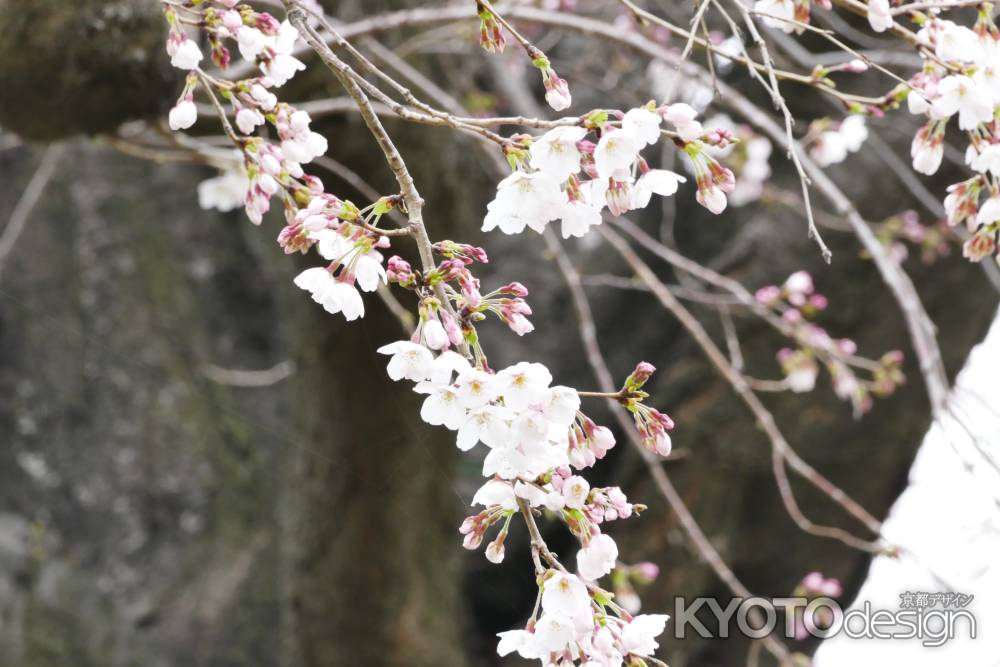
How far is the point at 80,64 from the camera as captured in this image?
3.40 feet

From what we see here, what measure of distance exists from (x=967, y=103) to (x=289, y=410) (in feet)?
6.41

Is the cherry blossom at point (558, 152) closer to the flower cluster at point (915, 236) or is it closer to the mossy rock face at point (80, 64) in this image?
the mossy rock face at point (80, 64)

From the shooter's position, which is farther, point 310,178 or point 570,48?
point 570,48

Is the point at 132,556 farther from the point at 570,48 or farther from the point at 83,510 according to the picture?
the point at 570,48

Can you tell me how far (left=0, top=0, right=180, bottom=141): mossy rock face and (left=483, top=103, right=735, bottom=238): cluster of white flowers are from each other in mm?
683

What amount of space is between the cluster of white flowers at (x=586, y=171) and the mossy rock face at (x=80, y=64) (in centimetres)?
68

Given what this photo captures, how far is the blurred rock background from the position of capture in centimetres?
150

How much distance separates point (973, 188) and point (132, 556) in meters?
2.01

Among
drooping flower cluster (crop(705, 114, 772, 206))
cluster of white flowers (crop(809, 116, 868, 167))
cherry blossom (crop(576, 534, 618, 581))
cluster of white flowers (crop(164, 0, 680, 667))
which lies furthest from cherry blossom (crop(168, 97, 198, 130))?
drooping flower cluster (crop(705, 114, 772, 206))

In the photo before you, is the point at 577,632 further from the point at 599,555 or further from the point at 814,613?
the point at 814,613

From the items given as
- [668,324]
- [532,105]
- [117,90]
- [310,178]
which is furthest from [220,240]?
[310,178]

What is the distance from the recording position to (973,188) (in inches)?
26.0

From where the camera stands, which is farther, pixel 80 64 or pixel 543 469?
pixel 80 64

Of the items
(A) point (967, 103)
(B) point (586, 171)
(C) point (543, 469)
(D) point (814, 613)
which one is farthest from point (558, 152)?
(D) point (814, 613)
